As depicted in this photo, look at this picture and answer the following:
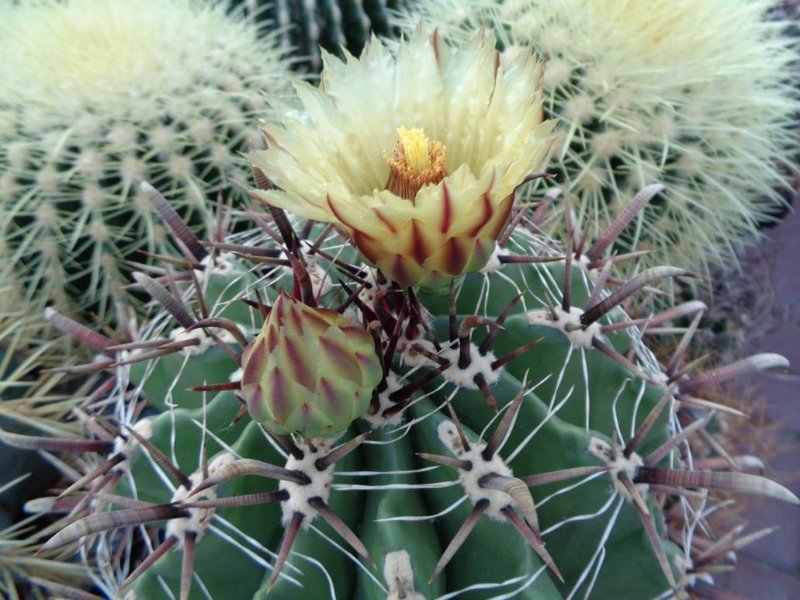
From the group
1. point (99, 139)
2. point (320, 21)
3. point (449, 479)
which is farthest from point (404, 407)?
point (320, 21)

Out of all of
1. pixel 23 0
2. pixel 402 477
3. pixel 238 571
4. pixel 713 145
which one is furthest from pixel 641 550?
pixel 23 0

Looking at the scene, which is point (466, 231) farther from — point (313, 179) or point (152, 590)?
point (152, 590)

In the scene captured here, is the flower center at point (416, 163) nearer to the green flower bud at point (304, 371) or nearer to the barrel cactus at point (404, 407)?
the barrel cactus at point (404, 407)

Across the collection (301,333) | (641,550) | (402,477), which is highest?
(301,333)

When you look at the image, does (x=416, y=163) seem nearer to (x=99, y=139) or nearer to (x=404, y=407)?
(x=404, y=407)

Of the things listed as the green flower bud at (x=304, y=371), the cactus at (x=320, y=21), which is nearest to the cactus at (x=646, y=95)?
the cactus at (x=320, y=21)

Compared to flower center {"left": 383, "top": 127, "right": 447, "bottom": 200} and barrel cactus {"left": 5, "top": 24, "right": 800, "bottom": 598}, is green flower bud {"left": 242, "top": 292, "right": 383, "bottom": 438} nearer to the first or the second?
barrel cactus {"left": 5, "top": 24, "right": 800, "bottom": 598}

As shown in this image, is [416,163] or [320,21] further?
[320,21]

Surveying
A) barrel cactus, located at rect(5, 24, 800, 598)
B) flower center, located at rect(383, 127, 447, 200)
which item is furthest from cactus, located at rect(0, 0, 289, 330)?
flower center, located at rect(383, 127, 447, 200)
